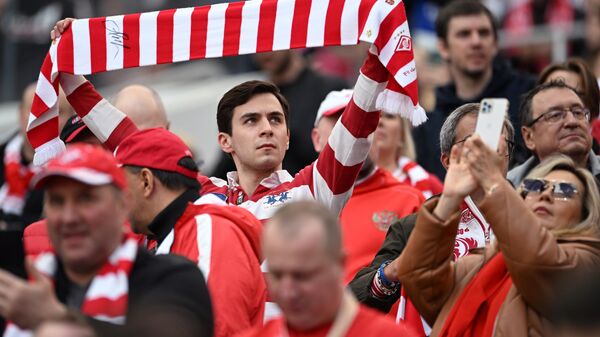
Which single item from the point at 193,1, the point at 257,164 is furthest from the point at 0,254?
the point at 193,1

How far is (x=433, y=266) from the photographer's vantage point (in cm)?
609

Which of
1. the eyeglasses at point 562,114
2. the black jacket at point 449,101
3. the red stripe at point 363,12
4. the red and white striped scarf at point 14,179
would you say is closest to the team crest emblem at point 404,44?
the red stripe at point 363,12

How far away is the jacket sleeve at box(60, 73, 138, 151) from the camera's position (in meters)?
7.75

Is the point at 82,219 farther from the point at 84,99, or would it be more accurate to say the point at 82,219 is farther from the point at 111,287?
the point at 84,99

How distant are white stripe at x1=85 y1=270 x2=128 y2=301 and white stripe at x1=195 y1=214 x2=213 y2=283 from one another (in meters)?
0.84

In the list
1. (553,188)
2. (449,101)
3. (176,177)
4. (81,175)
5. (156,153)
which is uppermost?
(81,175)

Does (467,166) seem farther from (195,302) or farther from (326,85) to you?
(326,85)

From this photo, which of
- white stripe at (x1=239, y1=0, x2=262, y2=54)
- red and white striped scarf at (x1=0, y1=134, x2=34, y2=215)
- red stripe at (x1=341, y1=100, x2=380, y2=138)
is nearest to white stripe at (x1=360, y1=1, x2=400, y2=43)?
red stripe at (x1=341, y1=100, x2=380, y2=138)

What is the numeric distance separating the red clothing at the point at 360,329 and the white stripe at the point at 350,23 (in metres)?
2.31

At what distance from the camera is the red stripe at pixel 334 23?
7152 mm

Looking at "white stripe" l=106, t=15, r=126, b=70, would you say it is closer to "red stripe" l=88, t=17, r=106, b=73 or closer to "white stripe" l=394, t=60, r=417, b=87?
"red stripe" l=88, t=17, r=106, b=73

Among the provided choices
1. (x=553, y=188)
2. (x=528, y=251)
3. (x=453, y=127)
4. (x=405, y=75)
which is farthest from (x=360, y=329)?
(x=453, y=127)

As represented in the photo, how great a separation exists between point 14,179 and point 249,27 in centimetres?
345

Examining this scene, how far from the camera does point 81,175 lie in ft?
17.1
